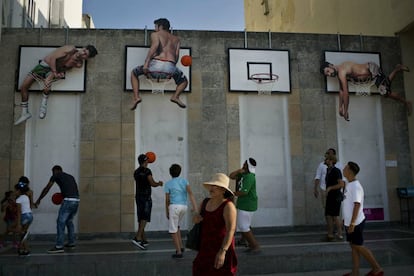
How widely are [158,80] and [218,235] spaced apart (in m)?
7.41

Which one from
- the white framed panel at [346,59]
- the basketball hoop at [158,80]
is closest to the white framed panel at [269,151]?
the white framed panel at [346,59]

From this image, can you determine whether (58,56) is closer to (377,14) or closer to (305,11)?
(377,14)

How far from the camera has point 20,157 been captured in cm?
1069

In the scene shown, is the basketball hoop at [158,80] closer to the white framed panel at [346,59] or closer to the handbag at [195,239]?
the white framed panel at [346,59]

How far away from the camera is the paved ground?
7297mm

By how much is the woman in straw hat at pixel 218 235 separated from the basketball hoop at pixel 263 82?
24.4 ft

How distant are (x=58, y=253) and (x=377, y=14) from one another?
11.8 metres

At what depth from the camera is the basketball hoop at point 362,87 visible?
12.1 metres

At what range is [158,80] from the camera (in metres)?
11.2

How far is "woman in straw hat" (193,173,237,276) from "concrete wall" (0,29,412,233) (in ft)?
21.6

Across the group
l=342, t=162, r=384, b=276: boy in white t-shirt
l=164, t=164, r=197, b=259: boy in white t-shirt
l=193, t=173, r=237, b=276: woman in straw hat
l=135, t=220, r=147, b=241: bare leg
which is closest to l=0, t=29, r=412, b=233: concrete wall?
l=135, t=220, r=147, b=241: bare leg

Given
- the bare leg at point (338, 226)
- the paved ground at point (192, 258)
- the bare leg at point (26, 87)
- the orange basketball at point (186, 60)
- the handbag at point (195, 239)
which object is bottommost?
the paved ground at point (192, 258)

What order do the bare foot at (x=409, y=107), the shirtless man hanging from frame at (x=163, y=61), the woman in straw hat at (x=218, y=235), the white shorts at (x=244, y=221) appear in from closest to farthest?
the woman in straw hat at (x=218, y=235) → the white shorts at (x=244, y=221) → the shirtless man hanging from frame at (x=163, y=61) → the bare foot at (x=409, y=107)

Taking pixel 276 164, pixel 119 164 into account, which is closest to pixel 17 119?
pixel 119 164
